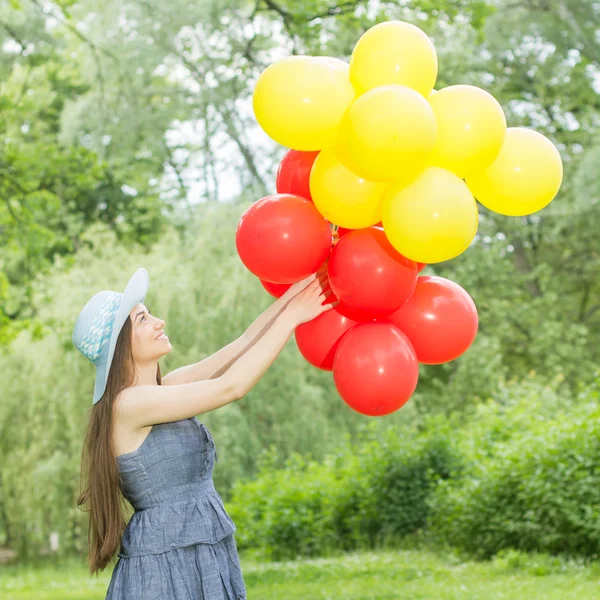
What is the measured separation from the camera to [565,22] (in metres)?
13.1

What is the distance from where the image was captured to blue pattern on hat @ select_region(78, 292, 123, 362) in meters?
2.52

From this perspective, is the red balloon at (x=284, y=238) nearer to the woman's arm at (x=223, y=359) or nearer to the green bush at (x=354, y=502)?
the woman's arm at (x=223, y=359)

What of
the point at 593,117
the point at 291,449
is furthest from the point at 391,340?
the point at 593,117

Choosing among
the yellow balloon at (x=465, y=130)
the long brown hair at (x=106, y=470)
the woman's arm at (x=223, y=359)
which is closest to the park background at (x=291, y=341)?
the woman's arm at (x=223, y=359)

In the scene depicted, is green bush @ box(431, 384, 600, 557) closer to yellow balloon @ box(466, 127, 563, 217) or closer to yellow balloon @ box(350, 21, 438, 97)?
yellow balloon @ box(466, 127, 563, 217)

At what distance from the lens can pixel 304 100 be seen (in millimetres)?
2270

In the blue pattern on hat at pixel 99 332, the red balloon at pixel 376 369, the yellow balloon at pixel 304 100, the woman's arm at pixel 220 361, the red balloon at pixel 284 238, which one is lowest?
the red balloon at pixel 376 369

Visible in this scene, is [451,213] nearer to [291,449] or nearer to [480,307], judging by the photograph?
[291,449]

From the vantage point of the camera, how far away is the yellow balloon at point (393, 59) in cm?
228

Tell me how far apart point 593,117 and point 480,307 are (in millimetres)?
3694

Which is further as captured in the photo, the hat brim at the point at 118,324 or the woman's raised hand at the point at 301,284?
the woman's raised hand at the point at 301,284

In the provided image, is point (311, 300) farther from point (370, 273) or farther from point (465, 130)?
point (465, 130)

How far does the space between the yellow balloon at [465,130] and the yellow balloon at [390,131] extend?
0.09 m

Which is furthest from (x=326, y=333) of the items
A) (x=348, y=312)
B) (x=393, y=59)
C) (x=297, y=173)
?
(x=393, y=59)
